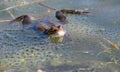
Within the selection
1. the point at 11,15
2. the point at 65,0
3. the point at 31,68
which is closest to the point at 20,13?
the point at 11,15

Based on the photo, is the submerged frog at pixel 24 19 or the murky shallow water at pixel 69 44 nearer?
the murky shallow water at pixel 69 44

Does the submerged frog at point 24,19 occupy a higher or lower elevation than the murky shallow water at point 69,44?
higher

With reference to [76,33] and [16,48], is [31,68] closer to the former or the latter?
A: [16,48]

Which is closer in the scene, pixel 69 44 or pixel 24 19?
pixel 69 44

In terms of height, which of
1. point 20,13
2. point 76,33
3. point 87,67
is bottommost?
point 87,67

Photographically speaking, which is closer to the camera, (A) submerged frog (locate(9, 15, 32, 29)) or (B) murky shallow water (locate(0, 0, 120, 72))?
(B) murky shallow water (locate(0, 0, 120, 72))

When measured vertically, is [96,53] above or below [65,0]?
below

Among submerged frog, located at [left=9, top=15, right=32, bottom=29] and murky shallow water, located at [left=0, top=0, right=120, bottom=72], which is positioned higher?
submerged frog, located at [left=9, top=15, right=32, bottom=29]

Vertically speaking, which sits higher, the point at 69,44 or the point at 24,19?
the point at 24,19
